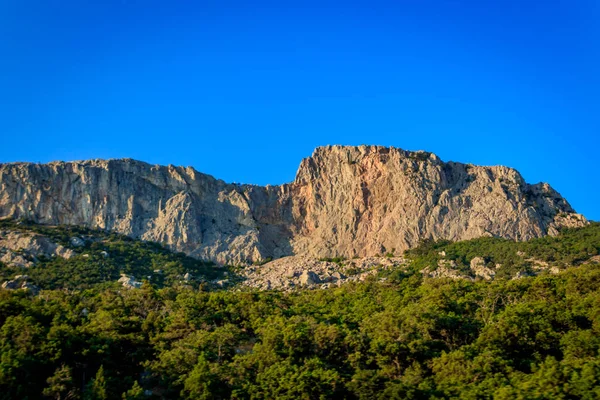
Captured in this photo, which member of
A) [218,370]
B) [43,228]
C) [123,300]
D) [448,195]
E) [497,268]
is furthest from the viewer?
[448,195]

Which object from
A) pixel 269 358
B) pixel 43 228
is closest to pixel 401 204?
pixel 43 228

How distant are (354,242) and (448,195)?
1773cm

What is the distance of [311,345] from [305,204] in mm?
78127

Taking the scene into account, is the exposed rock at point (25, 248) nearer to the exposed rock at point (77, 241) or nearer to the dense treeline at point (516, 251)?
→ the exposed rock at point (77, 241)

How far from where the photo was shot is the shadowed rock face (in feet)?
398

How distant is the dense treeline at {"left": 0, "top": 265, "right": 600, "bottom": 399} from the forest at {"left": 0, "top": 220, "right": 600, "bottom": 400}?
120mm

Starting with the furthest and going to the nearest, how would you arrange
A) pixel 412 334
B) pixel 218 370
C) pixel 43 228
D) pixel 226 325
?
1. pixel 43 228
2. pixel 226 325
3. pixel 412 334
4. pixel 218 370

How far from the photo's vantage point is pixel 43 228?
4589 inches

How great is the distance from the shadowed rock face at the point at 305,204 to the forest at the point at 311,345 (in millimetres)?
46531

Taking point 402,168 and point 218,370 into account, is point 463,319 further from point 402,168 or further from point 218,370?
point 402,168

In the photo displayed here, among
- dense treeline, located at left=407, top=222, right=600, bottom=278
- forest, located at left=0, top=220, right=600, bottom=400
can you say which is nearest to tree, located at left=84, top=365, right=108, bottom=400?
forest, located at left=0, top=220, right=600, bottom=400

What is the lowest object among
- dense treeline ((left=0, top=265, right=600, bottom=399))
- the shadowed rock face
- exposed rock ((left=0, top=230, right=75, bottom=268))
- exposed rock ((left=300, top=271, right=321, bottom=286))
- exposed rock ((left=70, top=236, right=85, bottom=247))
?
dense treeline ((left=0, top=265, right=600, bottom=399))

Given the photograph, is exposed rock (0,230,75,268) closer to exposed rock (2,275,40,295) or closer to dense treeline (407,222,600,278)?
exposed rock (2,275,40,295)

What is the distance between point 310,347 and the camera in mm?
56812
